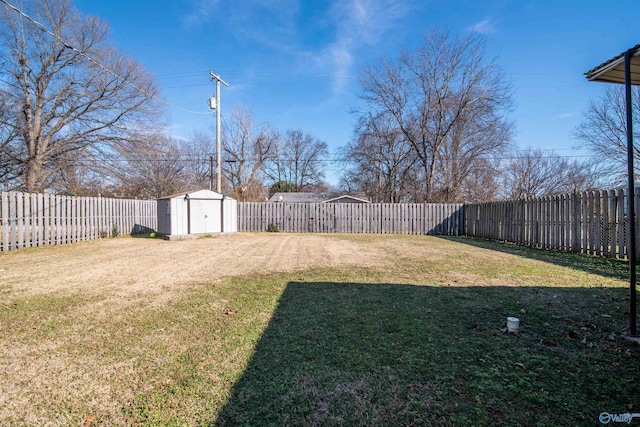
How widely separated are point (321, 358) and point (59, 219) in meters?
11.1

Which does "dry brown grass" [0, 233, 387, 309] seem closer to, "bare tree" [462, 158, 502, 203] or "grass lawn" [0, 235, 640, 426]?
"grass lawn" [0, 235, 640, 426]

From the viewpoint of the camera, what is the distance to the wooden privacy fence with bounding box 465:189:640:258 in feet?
19.8

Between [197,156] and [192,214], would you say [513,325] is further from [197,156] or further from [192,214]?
[197,156]

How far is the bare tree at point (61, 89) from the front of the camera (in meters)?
13.3

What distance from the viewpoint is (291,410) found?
63.7 inches

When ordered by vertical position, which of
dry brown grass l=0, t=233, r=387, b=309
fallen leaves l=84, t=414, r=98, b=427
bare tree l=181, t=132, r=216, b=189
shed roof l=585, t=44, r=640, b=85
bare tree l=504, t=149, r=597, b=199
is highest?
bare tree l=181, t=132, r=216, b=189

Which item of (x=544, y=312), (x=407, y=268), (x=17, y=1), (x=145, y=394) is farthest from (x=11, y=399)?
(x=17, y=1)

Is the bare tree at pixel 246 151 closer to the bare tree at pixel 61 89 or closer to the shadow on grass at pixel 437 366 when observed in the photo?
the bare tree at pixel 61 89

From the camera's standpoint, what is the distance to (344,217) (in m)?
15.2

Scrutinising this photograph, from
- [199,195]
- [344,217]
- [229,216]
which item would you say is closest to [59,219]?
[199,195]

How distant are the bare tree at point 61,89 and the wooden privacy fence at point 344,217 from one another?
27.3ft

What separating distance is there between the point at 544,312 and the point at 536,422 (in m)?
2.00

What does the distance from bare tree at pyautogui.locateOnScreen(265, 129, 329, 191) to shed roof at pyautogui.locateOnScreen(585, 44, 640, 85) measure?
36.2 meters

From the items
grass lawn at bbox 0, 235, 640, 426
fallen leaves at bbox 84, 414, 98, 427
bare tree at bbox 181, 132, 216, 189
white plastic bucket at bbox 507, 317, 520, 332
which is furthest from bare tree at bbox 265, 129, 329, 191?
fallen leaves at bbox 84, 414, 98, 427
